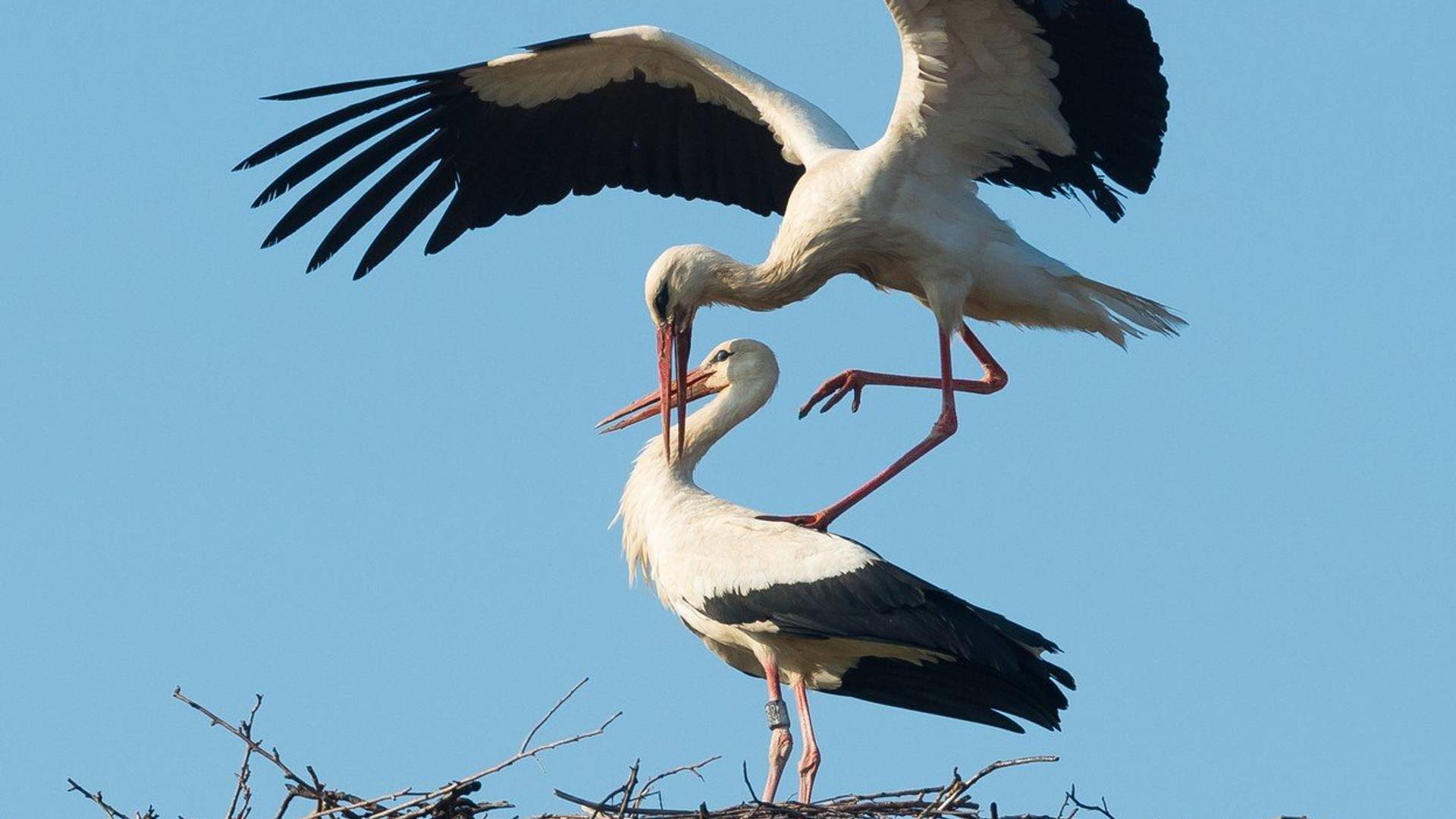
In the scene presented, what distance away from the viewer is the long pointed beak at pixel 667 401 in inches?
361

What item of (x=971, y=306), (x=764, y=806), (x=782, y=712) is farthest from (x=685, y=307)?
(x=764, y=806)

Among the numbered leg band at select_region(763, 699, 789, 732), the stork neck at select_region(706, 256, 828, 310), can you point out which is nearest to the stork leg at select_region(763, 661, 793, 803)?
the numbered leg band at select_region(763, 699, 789, 732)

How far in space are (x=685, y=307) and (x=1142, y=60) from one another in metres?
1.87

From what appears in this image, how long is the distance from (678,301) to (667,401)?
14.5 inches

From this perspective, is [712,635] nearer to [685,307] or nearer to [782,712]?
[782,712]

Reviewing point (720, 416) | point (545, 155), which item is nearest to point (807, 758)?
point (720, 416)

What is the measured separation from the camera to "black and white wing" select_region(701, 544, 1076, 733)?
8.02 meters

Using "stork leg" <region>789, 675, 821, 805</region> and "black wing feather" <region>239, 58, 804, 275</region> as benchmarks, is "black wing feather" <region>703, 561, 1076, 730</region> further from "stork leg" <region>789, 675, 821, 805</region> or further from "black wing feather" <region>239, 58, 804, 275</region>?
"black wing feather" <region>239, 58, 804, 275</region>

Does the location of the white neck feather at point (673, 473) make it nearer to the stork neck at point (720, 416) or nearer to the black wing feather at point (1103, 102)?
the stork neck at point (720, 416)

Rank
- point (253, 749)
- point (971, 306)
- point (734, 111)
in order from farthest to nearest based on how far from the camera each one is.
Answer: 1. point (734, 111)
2. point (971, 306)
3. point (253, 749)

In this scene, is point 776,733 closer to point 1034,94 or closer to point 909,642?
point 909,642

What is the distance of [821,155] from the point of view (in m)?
9.16

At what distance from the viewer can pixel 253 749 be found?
702 centimetres

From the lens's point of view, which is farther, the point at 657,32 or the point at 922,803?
the point at 657,32
